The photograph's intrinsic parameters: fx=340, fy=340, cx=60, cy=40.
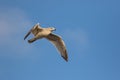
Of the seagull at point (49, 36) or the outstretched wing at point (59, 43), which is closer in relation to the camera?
the seagull at point (49, 36)

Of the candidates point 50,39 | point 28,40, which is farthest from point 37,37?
point 50,39

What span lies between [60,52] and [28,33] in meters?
3.23

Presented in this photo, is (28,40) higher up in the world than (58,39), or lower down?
lower down

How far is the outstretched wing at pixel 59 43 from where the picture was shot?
78.3ft

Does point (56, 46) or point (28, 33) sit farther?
point (56, 46)

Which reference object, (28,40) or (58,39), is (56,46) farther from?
(28,40)

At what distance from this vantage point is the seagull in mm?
21837

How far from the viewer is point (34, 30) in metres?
22.3

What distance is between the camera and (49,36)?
23750 millimetres

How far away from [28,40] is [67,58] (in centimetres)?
377

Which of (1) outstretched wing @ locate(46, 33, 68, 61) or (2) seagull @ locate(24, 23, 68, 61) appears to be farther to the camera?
(1) outstretched wing @ locate(46, 33, 68, 61)

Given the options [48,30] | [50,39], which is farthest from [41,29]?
[50,39]

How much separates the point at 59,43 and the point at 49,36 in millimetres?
→ 953

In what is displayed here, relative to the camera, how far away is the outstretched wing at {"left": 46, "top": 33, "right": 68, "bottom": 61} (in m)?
23.9
